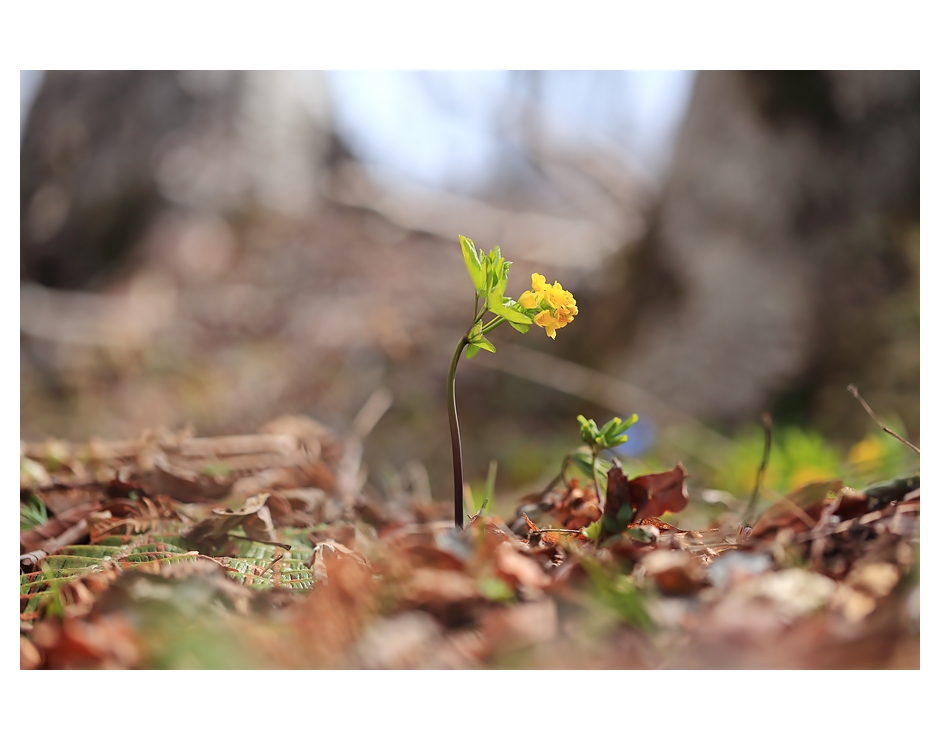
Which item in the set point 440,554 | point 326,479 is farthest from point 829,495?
point 326,479

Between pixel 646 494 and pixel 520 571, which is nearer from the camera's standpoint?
pixel 520 571

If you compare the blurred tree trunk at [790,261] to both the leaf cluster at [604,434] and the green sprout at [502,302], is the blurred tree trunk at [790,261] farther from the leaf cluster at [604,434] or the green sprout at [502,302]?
the green sprout at [502,302]

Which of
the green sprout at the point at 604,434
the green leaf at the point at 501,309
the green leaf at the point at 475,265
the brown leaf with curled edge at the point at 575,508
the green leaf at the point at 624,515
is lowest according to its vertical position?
the brown leaf with curled edge at the point at 575,508

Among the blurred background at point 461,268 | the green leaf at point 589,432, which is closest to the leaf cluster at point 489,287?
the green leaf at point 589,432

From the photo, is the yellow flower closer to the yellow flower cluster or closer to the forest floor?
the yellow flower cluster

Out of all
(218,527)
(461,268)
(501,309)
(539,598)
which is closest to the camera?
(539,598)

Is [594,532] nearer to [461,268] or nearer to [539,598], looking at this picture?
[539,598]

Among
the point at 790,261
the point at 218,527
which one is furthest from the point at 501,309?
the point at 790,261
